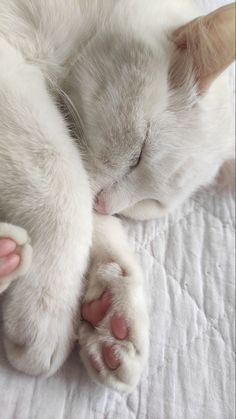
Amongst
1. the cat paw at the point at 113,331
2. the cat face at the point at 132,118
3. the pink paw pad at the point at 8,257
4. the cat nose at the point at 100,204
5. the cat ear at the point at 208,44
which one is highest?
the cat ear at the point at 208,44

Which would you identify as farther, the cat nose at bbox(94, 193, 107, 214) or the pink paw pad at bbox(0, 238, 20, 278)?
the cat nose at bbox(94, 193, 107, 214)

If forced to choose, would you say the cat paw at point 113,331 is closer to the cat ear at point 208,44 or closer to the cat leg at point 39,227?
the cat leg at point 39,227

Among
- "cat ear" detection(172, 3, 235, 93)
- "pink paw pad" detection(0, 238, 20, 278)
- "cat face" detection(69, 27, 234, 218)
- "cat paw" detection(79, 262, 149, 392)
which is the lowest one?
"cat paw" detection(79, 262, 149, 392)

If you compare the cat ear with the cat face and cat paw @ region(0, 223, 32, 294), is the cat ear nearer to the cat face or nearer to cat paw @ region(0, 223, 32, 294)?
the cat face

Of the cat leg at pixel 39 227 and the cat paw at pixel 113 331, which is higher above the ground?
the cat leg at pixel 39 227

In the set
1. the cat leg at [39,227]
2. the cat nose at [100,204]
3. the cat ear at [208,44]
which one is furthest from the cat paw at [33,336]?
the cat ear at [208,44]

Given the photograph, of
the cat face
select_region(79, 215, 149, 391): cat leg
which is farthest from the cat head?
select_region(79, 215, 149, 391): cat leg

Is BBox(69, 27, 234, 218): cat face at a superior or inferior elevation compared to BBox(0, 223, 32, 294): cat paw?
superior

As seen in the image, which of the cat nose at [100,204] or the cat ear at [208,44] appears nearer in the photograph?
the cat ear at [208,44]
